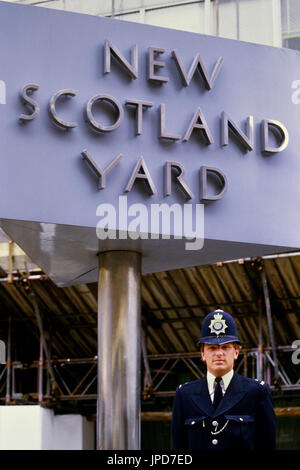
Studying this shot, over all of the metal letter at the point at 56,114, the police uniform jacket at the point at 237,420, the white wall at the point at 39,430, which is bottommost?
the police uniform jacket at the point at 237,420

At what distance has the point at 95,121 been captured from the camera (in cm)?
777

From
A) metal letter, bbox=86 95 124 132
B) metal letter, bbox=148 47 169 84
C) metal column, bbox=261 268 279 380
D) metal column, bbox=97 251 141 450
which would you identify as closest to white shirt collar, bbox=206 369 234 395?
metal column, bbox=97 251 141 450

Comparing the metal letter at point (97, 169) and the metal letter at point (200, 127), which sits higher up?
the metal letter at point (200, 127)

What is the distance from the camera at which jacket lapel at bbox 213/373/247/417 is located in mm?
5445

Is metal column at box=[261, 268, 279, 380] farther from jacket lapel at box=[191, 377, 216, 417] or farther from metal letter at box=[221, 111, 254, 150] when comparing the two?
jacket lapel at box=[191, 377, 216, 417]

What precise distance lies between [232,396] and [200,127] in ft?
10.7

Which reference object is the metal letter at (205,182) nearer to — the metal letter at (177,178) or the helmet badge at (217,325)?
the metal letter at (177,178)

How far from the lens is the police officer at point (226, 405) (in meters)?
5.43

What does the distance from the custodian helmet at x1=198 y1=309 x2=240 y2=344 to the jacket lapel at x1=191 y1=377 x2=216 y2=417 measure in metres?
0.31

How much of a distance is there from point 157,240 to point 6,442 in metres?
11.2

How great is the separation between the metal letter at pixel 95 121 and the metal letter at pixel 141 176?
1.20 ft

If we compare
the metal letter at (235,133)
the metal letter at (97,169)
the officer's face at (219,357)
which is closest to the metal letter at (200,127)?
the metal letter at (235,133)

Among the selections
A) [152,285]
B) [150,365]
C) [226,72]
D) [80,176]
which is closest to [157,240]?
[80,176]

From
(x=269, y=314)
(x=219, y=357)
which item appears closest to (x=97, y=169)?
(x=219, y=357)
